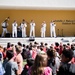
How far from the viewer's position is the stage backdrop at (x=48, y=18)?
31.3 m

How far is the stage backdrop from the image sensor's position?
3128 cm

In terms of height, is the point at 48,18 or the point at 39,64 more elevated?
the point at 48,18

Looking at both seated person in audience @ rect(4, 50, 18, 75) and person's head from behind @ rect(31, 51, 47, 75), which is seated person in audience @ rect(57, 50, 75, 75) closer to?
person's head from behind @ rect(31, 51, 47, 75)

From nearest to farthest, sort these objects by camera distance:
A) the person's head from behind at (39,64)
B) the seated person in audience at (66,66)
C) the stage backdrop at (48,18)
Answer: the person's head from behind at (39,64), the seated person in audience at (66,66), the stage backdrop at (48,18)

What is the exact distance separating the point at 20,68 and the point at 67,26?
2465 centimetres

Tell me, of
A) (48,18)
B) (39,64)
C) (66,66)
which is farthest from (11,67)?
(48,18)

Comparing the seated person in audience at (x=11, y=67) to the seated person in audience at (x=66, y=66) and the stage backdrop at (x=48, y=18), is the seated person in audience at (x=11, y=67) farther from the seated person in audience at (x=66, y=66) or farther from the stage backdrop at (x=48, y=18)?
the stage backdrop at (x=48, y=18)

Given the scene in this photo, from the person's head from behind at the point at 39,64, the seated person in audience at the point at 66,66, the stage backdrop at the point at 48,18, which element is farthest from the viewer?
the stage backdrop at the point at 48,18

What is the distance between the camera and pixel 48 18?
3180 cm

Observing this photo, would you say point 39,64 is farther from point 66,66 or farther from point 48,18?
point 48,18

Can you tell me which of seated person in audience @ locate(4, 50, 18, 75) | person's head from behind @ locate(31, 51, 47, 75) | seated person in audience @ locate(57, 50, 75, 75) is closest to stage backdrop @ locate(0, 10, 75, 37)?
seated person in audience @ locate(4, 50, 18, 75)

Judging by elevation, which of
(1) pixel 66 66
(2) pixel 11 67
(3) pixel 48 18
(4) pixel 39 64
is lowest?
(2) pixel 11 67

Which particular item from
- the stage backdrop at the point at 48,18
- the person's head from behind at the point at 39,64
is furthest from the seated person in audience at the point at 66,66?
the stage backdrop at the point at 48,18

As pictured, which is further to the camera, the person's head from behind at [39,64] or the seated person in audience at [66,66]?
the seated person in audience at [66,66]
